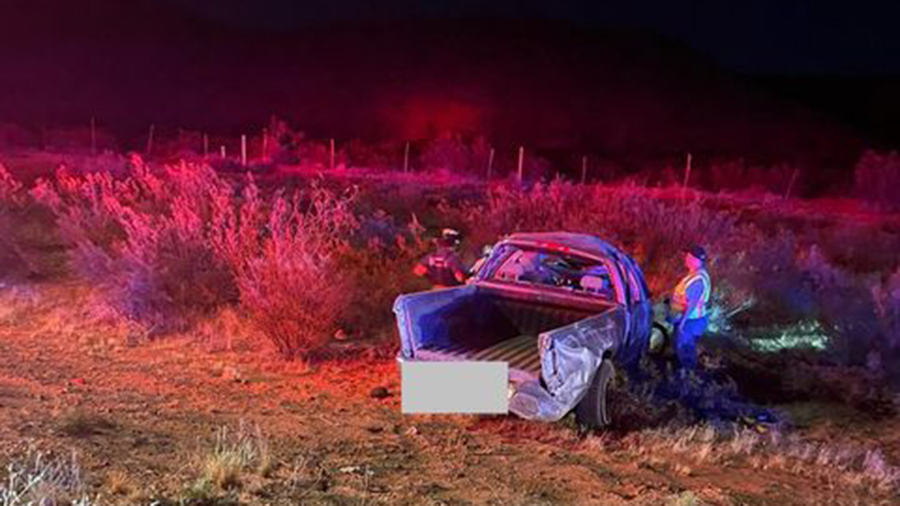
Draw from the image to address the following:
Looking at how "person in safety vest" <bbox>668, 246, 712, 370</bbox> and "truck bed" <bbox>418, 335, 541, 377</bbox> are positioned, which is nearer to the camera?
"truck bed" <bbox>418, 335, 541, 377</bbox>

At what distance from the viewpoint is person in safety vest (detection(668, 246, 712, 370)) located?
7.99 meters

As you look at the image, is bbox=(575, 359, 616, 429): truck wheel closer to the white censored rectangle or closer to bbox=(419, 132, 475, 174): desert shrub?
the white censored rectangle

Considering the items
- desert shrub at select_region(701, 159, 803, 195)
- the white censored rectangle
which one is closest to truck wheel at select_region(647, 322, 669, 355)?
the white censored rectangle

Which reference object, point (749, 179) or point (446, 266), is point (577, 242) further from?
point (749, 179)

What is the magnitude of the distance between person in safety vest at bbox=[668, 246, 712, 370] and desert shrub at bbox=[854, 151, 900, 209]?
23.4 m

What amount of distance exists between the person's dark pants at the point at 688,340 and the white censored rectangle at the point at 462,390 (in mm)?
2509

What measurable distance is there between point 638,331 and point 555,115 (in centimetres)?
6430

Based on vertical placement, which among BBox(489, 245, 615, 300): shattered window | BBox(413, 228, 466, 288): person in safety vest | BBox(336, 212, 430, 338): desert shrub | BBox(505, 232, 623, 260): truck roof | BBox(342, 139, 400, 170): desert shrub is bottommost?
BBox(342, 139, 400, 170): desert shrub

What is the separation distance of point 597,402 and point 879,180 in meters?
28.3

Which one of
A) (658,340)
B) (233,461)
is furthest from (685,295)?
(233,461)

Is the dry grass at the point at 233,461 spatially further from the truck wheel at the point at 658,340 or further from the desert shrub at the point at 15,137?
the desert shrub at the point at 15,137

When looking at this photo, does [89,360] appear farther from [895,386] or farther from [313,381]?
[895,386]

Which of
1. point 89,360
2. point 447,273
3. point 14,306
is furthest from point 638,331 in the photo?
point 14,306

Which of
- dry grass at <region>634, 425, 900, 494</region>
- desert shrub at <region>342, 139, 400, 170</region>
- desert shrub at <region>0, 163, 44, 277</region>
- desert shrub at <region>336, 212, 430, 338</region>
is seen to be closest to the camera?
dry grass at <region>634, 425, 900, 494</region>
